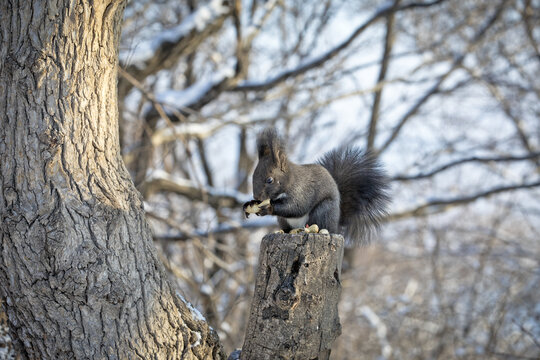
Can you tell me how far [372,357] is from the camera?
7.90 meters

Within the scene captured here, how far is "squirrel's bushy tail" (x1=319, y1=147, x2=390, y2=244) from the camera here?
277 centimetres

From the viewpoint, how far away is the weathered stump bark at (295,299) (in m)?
1.84

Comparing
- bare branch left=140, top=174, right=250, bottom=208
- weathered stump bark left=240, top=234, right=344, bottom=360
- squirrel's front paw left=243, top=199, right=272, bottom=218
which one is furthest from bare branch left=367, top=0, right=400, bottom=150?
weathered stump bark left=240, top=234, right=344, bottom=360

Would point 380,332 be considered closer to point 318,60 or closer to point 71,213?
point 318,60

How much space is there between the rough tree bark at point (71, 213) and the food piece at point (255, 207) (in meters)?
0.49

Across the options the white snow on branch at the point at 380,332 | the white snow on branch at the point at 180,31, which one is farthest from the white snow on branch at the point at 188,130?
the white snow on branch at the point at 380,332

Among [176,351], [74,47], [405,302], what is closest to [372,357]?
[405,302]

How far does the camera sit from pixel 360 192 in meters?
2.78

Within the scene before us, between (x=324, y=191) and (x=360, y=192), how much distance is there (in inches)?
14.7

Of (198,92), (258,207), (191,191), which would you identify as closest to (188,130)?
(198,92)

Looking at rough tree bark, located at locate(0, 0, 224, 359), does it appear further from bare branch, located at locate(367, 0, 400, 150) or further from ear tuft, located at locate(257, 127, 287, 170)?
bare branch, located at locate(367, 0, 400, 150)

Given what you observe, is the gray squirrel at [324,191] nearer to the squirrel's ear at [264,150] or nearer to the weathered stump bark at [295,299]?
the squirrel's ear at [264,150]

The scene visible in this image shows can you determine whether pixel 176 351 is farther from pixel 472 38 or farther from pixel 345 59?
pixel 472 38

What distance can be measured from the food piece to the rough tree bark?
0.49m
